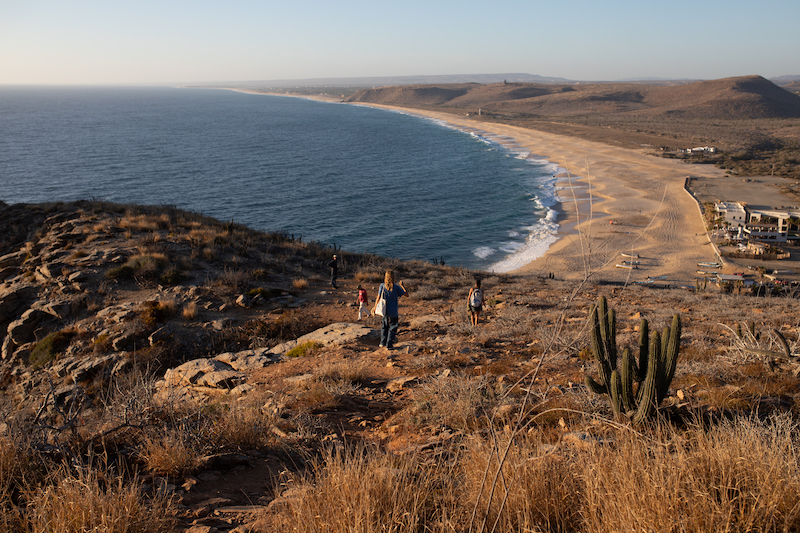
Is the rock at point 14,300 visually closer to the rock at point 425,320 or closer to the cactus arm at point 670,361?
the rock at point 425,320

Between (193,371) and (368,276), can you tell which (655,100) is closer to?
(368,276)

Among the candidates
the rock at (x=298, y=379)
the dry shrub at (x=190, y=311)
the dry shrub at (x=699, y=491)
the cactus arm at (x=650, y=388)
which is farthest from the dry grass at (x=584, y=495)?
the dry shrub at (x=190, y=311)

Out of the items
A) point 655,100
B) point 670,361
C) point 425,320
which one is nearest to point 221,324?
point 425,320

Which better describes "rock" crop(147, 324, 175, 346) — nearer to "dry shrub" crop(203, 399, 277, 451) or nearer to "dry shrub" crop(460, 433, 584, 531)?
"dry shrub" crop(203, 399, 277, 451)

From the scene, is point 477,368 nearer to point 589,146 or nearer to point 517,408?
point 517,408

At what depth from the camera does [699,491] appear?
2.55 m

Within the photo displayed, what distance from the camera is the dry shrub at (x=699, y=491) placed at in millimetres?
2426

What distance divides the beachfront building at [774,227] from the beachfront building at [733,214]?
1.93 feet

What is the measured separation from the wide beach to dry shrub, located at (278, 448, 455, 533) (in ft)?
20.7

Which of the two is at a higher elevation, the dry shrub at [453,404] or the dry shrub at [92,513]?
the dry shrub at [92,513]

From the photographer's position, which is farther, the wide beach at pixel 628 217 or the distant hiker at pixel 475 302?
the wide beach at pixel 628 217

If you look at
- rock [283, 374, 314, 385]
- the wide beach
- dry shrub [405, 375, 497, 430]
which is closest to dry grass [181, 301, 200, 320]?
rock [283, 374, 314, 385]

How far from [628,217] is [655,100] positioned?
133889 millimetres

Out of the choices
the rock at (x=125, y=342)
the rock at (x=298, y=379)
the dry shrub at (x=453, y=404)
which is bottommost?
the rock at (x=125, y=342)
